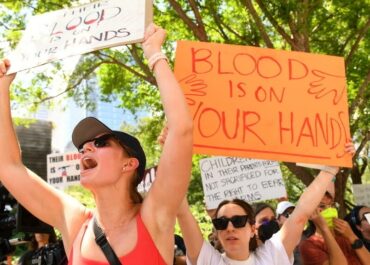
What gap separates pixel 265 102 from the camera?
293cm

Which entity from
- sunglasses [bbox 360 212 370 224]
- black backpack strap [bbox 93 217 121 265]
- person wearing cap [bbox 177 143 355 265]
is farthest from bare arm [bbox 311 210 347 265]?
black backpack strap [bbox 93 217 121 265]

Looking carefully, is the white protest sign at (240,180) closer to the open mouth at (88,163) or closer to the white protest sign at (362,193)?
the open mouth at (88,163)

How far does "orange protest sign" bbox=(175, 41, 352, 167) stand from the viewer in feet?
9.09

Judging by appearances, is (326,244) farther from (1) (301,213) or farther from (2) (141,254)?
(2) (141,254)

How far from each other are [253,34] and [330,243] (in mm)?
6088

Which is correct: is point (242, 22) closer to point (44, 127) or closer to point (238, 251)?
point (238, 251)

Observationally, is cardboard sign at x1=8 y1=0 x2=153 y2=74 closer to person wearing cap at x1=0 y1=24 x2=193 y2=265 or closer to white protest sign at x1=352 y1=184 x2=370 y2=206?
person wearing cap at x1=0 y1=24 x2=193 y2=265

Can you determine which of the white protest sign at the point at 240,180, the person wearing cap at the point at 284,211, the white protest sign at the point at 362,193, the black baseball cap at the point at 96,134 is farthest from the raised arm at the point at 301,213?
the white protest sign at the point at 362,193

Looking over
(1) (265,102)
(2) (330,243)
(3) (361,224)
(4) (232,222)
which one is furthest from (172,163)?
(3) (361,224)

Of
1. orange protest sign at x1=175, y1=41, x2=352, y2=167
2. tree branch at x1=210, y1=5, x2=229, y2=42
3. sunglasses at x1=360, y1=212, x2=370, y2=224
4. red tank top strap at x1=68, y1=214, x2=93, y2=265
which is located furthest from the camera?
tree branch at x1=210, y1=5, x2=229, y2=42

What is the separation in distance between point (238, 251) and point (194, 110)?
31.8 inches

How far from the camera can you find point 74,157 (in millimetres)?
7012

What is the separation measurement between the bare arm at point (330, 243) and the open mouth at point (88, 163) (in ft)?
6.36

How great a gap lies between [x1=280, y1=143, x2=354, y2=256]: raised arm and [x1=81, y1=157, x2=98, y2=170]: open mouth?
1.34 metres
